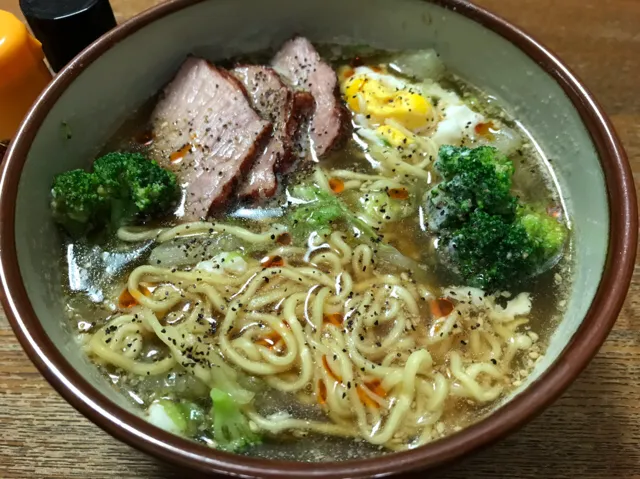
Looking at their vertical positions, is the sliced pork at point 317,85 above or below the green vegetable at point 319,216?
above

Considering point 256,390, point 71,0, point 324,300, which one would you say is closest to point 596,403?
point 324,300

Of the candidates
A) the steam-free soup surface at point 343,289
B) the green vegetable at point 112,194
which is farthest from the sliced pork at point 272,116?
the green vegetable at point 112,194

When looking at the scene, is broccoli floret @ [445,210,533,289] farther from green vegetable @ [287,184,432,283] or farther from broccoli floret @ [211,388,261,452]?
broccoli floret @ [211,388,261,452]

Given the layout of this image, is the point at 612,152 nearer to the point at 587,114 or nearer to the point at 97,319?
the point at 587,114

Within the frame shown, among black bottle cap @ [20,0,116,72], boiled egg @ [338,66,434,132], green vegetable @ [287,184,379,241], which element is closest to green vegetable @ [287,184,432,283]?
green vegetable @ [287,184,379,241]

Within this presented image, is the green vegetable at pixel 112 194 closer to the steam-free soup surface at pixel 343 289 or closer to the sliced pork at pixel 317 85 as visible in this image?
the steam-free soup surface at pixel 343 289

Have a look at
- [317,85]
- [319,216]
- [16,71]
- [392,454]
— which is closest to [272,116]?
[317,85]
